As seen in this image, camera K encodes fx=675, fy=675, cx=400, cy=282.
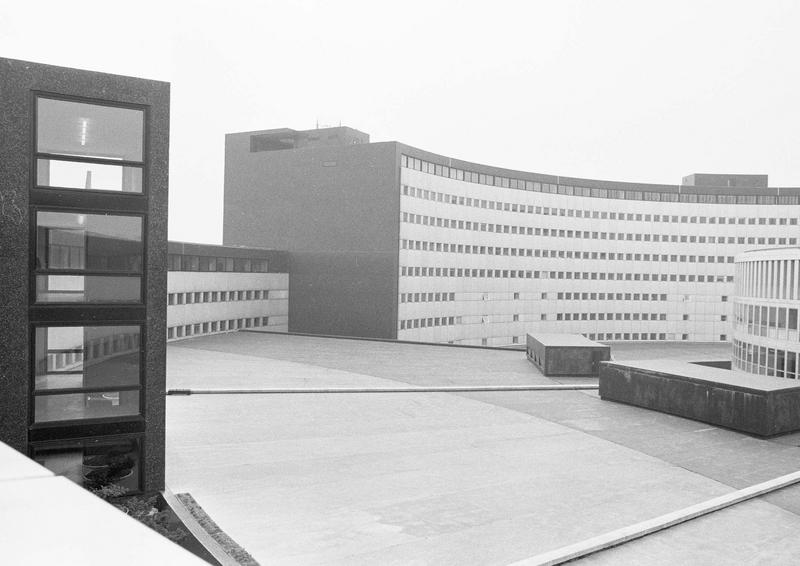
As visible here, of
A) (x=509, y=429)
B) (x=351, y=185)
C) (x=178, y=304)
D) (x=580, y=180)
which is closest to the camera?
(x=509, y=429)

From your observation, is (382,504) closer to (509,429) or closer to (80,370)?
(80,370)

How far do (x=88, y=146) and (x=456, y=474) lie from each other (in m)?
10.1

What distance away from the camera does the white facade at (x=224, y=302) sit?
124ft

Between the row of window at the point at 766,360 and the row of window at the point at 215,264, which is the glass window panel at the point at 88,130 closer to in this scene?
the row of window at the point at 215,264

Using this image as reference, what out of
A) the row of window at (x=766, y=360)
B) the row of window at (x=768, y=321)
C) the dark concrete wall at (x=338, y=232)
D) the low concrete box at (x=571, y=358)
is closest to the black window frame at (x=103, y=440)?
the low concrete box at (x=571, y=358)

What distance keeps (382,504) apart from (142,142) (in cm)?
830

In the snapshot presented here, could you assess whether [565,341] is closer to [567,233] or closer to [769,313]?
[769,313]

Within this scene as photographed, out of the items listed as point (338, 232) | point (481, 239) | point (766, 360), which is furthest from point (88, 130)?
point (481, 239)

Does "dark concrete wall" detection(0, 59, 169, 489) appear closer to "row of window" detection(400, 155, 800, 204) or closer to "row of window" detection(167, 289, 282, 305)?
"row of window" detection(167, 289, 282, 305)

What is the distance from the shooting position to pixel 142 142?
12.9 m

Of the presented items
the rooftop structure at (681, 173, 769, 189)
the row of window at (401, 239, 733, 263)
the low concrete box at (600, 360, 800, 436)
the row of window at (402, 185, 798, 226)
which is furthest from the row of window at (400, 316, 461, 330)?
the rooftop structure at (681, 173, 769, 189)

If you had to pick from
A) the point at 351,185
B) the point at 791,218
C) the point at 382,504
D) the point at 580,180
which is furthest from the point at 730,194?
the point at 382,504

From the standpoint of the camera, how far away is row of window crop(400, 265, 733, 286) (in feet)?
161

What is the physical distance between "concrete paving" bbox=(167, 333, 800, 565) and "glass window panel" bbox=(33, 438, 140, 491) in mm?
1049
